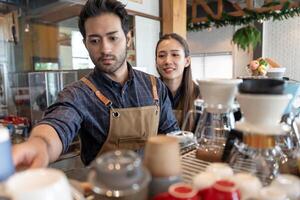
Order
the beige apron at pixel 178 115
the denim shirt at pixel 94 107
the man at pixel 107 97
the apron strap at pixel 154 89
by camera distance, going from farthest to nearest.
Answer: the beige apron at pixel 178 115 → the apron strap at pixel 154 89 → the man at pixel 107 97 → the denim shirt at pixel 94 107

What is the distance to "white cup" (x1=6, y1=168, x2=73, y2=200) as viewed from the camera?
350 millimetres

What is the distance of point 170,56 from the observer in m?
1.96

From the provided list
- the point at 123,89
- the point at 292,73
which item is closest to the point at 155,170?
the point at 123,89

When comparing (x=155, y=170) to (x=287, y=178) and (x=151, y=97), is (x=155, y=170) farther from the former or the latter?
(x=151, y=97)

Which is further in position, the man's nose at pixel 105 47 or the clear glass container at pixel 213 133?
the man's nose at pixel 105 47

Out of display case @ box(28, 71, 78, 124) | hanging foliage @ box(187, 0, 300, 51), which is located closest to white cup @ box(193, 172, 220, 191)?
display case @ box(28, 71, 78, 124)

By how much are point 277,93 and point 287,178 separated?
17 centimetres

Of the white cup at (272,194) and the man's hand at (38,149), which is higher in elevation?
the man's hand at (38,149)

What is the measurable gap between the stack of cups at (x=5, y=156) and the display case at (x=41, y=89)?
191 cm

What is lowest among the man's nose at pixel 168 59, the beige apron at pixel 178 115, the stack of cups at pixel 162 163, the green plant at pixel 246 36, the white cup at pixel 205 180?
the beige apron at pixel 178 115

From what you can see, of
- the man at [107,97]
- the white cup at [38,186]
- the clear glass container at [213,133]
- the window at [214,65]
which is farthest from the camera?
the window at [214,65]

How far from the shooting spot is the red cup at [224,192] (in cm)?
45

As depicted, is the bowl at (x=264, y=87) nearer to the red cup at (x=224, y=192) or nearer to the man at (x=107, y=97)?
the red cup at (x=224, y=192)

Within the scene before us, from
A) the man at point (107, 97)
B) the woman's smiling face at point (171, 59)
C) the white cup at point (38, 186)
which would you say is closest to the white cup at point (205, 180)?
the white cup at point (38, 186)
